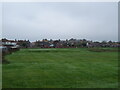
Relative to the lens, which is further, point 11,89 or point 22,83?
point 22,83

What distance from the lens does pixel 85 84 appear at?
8703mm

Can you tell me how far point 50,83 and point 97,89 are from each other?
2245mm

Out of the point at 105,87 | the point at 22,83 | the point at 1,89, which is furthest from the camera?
the point at 22,83

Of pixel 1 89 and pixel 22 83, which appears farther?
pixel 22 83

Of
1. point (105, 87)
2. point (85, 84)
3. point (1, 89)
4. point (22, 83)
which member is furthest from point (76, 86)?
point (1, 89)

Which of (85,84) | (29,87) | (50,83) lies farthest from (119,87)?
(29,87)

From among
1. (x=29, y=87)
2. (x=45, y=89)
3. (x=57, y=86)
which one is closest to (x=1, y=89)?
(x=29, y=87)

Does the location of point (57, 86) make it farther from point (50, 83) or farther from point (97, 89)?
point (97, 89)

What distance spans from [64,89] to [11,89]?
2.13 meters

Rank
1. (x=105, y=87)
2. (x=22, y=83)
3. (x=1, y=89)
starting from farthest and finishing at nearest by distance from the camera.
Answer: (x=22, y=83), (x=105, y=87), (x=1, y=89)

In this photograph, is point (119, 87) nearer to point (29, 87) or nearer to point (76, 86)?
point (76, 86)

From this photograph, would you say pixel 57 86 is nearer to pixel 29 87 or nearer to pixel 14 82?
pixel 29 87

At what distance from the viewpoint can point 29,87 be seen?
8.12 m

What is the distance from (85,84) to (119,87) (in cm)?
147
